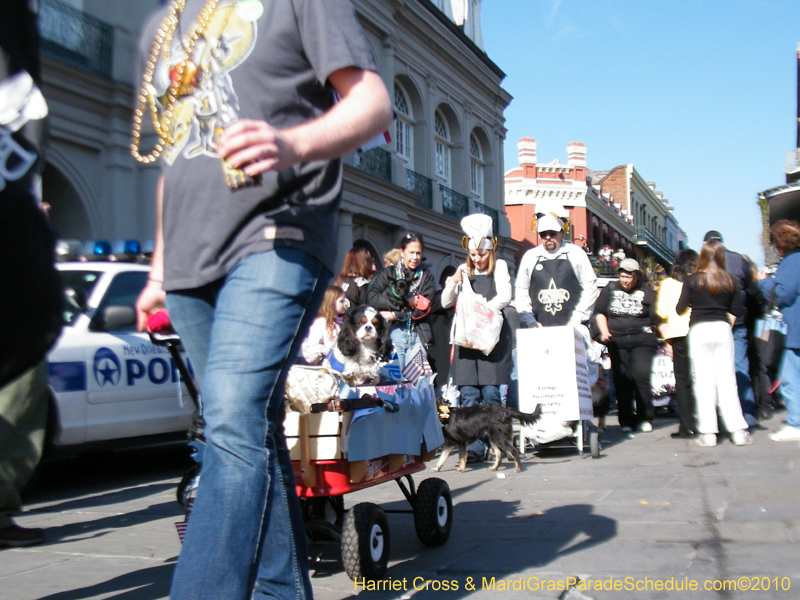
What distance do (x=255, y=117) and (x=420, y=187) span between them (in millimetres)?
23074

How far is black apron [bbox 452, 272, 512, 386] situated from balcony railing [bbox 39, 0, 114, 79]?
8.54m

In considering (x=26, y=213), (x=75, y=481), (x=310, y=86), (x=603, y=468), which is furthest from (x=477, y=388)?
(x=26, y=213)

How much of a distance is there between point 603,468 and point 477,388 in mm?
1433

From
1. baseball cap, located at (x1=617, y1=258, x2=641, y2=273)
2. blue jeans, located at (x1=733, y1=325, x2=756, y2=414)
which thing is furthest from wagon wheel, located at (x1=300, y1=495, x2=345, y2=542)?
blue jeans, located at (x1=733, y1=325, x2=756, y2=414)

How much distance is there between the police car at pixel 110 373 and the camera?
636 centimetres

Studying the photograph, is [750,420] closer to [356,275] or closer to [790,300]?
[790,300]

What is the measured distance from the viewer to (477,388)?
7621mm

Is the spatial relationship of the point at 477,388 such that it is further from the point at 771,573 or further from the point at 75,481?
the point at 771,573

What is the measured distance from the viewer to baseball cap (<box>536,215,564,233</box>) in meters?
7.98

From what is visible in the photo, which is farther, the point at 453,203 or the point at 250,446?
the point at 453,203

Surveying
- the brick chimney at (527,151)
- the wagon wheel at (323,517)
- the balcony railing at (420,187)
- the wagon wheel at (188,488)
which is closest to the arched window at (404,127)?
the balcony railing at (420,187)

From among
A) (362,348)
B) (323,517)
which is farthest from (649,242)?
(323,517)

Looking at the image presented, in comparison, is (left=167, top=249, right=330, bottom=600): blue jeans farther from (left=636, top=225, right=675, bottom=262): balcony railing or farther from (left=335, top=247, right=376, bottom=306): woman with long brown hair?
(left=636, top=225, right=675, bottom=262): balcony railing

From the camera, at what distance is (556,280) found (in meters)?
8.05
